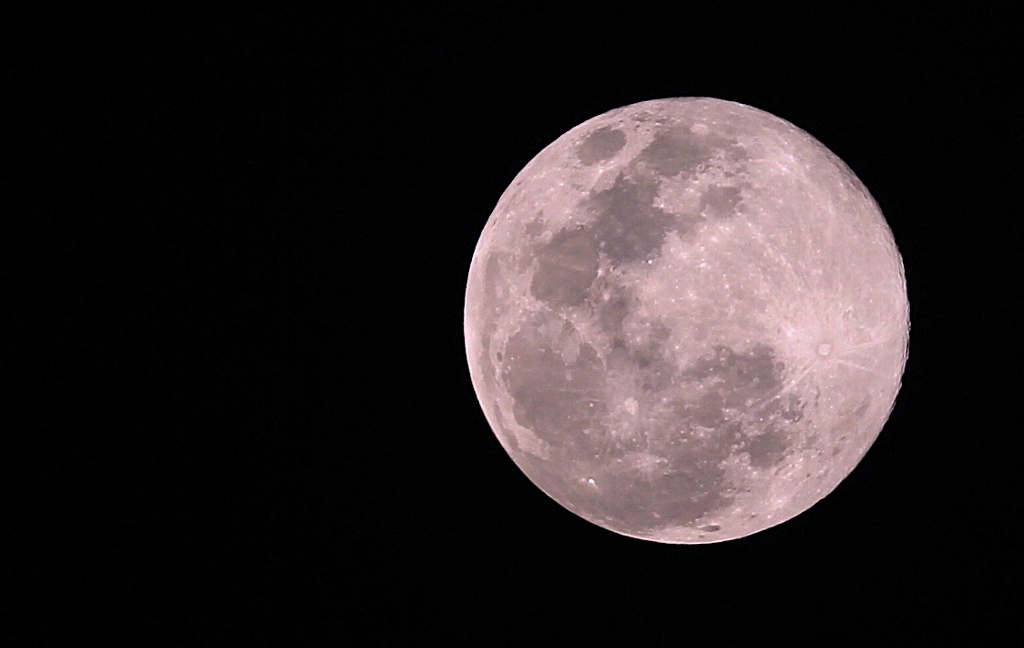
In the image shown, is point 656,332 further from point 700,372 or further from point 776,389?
point 776,389

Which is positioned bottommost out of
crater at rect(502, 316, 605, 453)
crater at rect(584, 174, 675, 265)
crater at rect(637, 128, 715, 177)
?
crater at rect(502, 316, 605, 453)

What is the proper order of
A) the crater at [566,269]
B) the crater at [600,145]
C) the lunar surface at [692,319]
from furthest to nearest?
the crater at [600,145] < the crater at [566,269] < the lunar surface at [692,319]

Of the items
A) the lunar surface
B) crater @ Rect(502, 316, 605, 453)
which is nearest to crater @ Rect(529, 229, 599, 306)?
the lunar surface

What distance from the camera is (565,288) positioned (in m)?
4.17

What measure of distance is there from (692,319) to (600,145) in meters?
0.93

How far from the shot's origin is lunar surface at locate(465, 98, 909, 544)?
400 cm

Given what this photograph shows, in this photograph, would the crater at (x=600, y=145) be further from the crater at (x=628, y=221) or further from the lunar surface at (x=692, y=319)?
the crater at (x=628, y=221)

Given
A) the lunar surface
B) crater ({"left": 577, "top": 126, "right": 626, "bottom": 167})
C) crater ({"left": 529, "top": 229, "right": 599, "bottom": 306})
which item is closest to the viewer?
the lunar surface

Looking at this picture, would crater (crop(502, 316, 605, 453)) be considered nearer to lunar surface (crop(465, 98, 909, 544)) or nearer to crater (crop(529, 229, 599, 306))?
lunar surface (crop(465, 98, 909, 544))

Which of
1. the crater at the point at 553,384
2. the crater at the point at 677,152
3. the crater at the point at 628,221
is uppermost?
the crater at the point at 677,152

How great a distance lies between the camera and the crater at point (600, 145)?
4.36m

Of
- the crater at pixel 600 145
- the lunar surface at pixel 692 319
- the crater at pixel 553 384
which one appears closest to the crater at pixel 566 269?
the lunar surface at pixel 692 319

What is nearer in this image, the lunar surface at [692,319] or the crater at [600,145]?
the lunar surface at [692,319]

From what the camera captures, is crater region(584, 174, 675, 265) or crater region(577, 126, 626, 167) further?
crater region(577, 126, 626, 167)
